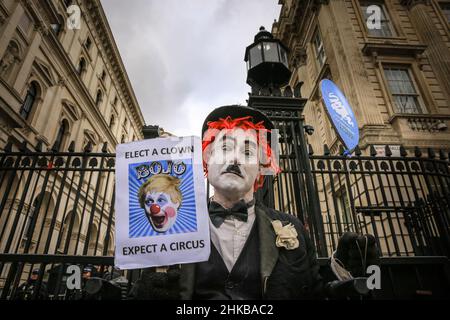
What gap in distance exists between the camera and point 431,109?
32.5ft

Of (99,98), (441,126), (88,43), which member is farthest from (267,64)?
(99,98)

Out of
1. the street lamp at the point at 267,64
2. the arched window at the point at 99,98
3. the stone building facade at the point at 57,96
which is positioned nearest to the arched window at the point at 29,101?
the stone building facade at the point at 57,96

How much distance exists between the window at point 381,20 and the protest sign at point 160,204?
45.5ft

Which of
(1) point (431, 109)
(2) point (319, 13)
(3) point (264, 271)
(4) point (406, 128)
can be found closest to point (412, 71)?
(1) point (431, 109)

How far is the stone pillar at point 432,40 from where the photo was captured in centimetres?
1054

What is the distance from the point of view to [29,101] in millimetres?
13781

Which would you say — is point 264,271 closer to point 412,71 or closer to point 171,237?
point 171,237

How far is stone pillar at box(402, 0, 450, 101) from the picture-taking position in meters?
10.5

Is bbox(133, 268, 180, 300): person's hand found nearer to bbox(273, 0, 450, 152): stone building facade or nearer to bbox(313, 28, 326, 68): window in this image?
bbox(273, 0, 450, 152): stone building facade

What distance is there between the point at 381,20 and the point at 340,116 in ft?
36.5

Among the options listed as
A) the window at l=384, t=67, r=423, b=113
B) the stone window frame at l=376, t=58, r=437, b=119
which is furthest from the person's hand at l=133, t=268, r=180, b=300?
the window at l=384, t=67, r=423, b=113

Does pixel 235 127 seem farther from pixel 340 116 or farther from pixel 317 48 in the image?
pixel 317 48

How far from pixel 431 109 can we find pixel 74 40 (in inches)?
848
